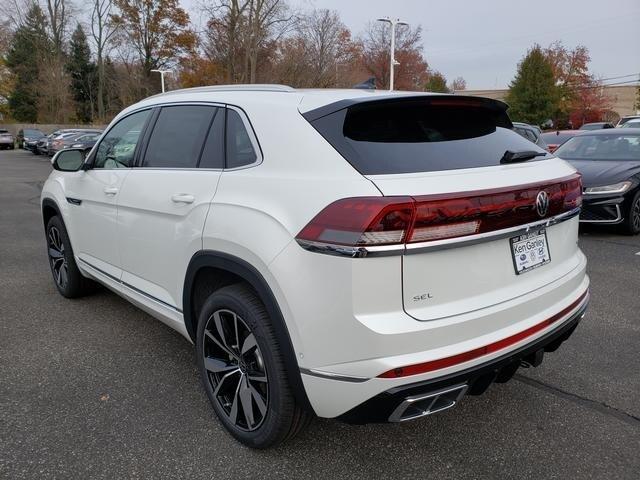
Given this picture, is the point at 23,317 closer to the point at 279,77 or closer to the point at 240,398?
the point at 240,398

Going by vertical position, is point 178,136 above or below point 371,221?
above

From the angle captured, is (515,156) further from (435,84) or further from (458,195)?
(435,84)

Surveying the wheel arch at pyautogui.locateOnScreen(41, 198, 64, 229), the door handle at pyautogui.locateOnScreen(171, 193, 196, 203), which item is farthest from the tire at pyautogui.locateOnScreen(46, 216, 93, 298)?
the door handle at pyautogui.locateOnScreen(171, 193, 196, 203)

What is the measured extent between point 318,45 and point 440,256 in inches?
1360

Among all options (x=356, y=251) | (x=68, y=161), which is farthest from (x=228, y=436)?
(x=68, y=161)

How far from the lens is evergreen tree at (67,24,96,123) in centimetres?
5006

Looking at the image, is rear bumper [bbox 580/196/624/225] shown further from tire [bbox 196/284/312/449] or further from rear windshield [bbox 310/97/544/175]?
tire [bbox 196/284/312/449]

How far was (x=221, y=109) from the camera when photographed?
288 centimetres

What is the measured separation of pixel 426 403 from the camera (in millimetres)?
2148

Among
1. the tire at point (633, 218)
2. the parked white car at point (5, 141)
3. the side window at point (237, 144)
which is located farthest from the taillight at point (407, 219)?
the parked white car at point (5, 141)

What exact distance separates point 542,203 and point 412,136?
0.67 m

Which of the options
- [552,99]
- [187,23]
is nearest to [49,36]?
[187,23]

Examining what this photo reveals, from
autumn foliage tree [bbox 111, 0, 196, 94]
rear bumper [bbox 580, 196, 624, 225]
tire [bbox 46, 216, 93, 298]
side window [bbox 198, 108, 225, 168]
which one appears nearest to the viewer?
side window [bbox 198, 108, 225, 168]

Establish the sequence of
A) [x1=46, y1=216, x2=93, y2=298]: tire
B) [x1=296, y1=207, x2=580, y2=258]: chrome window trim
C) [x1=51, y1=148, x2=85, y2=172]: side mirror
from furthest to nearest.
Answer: [x1=46, y1=216, x2=93, y2=298]: tire
[x1=51, y1=148, x2=85, y2=172]: side mirror
[x1=296, y1=207, x2=580, y2=258]: chrome window trim
